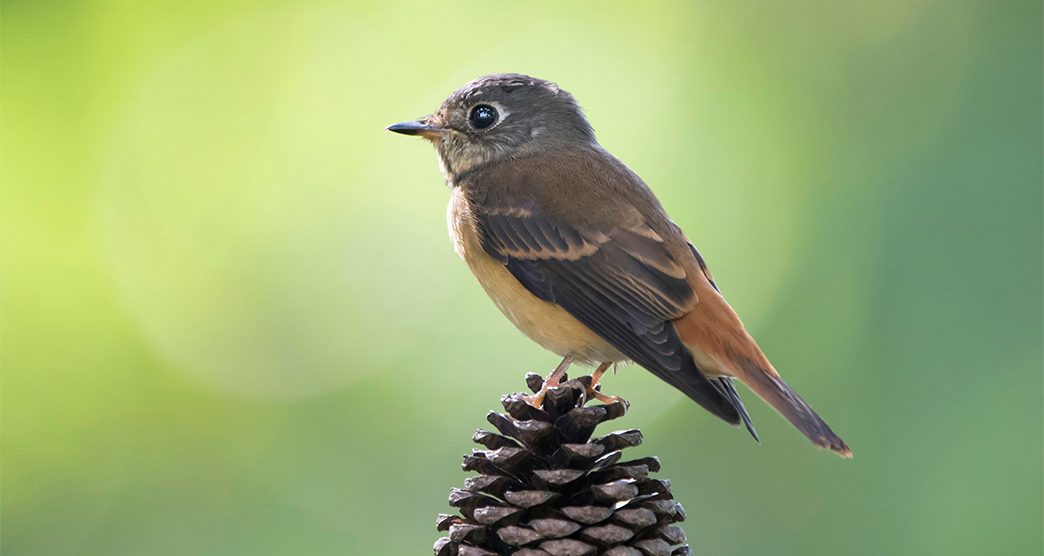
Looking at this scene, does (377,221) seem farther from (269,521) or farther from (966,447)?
(966,447)

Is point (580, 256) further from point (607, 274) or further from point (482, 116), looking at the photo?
point (482, 116)

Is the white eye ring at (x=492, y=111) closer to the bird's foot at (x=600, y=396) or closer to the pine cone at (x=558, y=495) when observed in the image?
the bird's foot at (x=600, y=396)

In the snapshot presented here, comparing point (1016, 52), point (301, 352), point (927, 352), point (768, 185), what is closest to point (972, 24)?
point (1016, 52)

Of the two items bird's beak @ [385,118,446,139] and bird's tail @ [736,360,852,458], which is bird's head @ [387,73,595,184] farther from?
bird's tail @ [736,360,852,458]

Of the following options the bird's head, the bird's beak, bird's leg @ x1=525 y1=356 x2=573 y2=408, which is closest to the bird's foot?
bird's leg @ x1=525 y1=356 x2=573 y2=408

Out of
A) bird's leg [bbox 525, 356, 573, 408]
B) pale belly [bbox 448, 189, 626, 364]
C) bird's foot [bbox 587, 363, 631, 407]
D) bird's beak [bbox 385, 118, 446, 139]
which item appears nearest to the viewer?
bird's leg [bbox 525, 356, 573, 408]

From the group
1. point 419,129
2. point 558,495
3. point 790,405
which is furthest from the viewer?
point 419,129

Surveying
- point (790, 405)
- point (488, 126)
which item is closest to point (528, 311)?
point (488, 126)

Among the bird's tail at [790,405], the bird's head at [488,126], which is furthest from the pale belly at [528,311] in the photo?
the bird's tail at [790,405]
